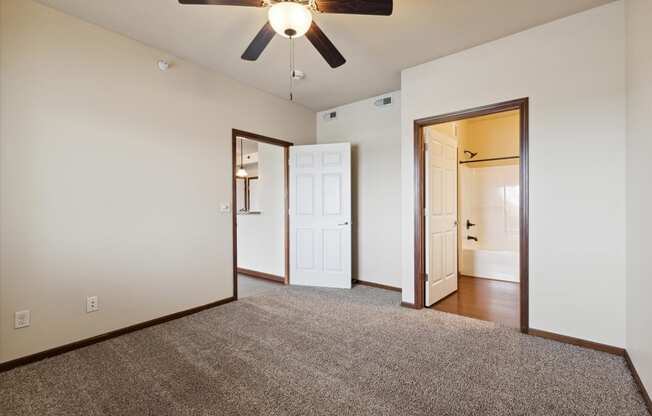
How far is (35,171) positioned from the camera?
2.17 meters

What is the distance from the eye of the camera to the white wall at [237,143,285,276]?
15.2ft

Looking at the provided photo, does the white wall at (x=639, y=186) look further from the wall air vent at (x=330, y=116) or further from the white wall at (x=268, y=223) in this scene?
the white wall at (x=268, y=223)

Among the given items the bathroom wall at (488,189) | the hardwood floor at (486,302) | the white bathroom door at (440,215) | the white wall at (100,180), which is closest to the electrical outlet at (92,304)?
the white wall at (100,180)

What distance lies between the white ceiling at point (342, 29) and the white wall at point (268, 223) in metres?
1.65

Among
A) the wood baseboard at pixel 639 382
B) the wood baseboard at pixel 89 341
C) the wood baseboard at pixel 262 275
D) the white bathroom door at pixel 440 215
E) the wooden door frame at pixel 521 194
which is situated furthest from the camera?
the wood baseboard at pixel 262 275

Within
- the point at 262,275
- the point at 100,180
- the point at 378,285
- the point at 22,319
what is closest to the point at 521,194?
the point at 378,285

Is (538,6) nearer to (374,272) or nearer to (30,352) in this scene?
(374,272)

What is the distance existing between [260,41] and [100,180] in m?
1.81

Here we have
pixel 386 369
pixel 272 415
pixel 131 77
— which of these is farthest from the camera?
pixel 131 77

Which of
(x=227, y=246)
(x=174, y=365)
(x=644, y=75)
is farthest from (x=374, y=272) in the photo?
(x=644, y=75)

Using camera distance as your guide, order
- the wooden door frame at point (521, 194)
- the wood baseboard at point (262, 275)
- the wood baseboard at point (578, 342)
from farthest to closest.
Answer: the wood baseboard at point (262, 275), the wooden door frame at point (521, 194), the wood baseboard at point (578, 342)

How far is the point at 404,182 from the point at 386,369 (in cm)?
197

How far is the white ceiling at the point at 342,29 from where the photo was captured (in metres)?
2.26

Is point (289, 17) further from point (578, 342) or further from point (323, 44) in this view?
point (578, 342)
